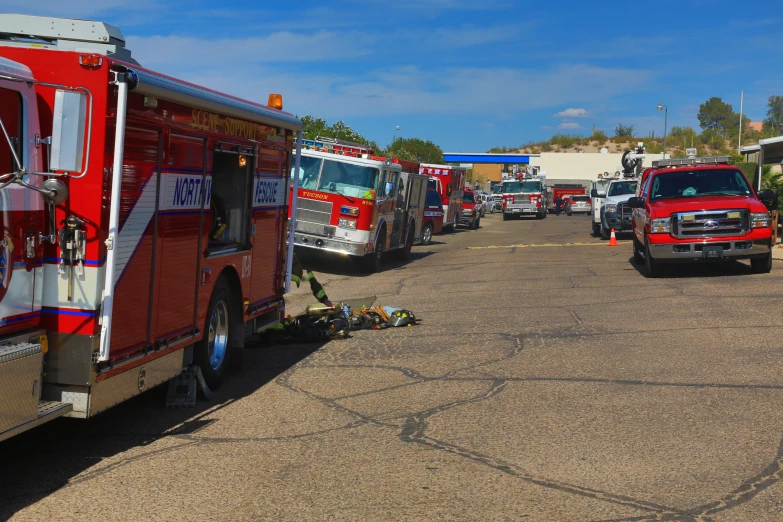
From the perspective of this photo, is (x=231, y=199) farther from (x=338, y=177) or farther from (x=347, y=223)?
(x=338, y=177)

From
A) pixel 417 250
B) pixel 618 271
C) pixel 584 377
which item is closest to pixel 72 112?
pixel 584 377

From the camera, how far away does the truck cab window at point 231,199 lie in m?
8.54

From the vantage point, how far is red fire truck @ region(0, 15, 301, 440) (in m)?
5.68

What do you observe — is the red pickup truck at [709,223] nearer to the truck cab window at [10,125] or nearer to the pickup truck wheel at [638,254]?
the pickup truck wheel at [638,254]

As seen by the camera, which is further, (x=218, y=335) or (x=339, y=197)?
(x=339, y=197)

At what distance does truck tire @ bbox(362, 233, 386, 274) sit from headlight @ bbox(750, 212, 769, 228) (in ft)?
25.0

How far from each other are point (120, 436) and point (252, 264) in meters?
2.80

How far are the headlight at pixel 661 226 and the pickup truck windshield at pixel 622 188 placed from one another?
14.0m

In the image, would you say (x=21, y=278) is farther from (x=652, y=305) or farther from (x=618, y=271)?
(x=618, y=271)

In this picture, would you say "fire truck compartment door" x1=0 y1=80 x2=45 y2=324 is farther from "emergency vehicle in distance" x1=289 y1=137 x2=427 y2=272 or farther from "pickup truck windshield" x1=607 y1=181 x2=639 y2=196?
"pickup truck windshield" x1=607 y1=181 x2=639 y2=196

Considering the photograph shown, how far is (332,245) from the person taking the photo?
19.2m

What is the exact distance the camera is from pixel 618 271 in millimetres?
18719

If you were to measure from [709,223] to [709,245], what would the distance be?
15.0 inches

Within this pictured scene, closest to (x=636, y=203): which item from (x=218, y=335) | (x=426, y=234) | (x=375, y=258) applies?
(x=375, y=258)
